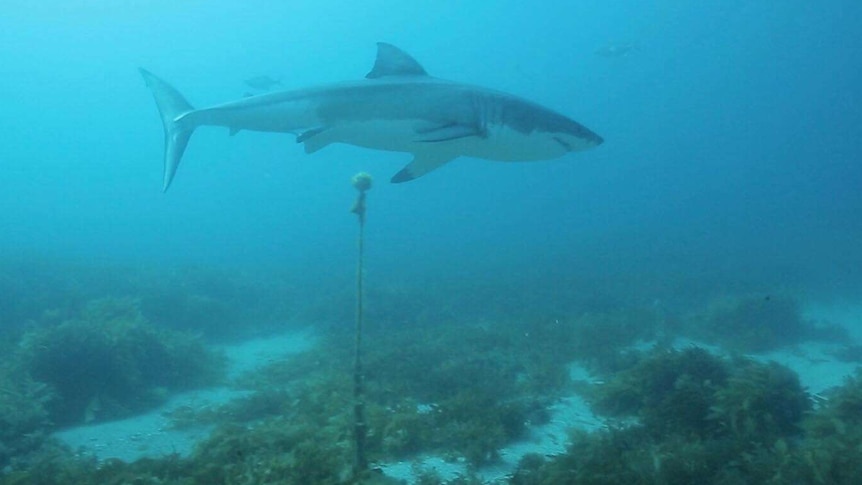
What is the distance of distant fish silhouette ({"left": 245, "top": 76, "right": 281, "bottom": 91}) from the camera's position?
26000mm

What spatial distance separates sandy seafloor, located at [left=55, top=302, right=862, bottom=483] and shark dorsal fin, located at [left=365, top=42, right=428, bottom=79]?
423 centimetres

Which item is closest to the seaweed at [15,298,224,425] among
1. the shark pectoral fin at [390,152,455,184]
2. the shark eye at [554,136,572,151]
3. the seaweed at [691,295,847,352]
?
the shark pectoral fin at [390,152,455,184]

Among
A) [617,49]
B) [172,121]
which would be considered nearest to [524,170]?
[617,49]

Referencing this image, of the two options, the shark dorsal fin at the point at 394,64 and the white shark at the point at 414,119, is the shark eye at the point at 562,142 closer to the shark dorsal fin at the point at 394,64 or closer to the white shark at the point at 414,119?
the white shark at the point at 414,119

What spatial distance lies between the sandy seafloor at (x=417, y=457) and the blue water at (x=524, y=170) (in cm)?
992

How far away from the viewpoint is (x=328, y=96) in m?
6.06

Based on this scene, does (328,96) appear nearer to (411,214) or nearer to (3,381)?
(3,381)

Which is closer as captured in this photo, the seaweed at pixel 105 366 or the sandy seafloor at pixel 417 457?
the sandy seafloor at pixel 417 457

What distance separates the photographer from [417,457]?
5.87 meters

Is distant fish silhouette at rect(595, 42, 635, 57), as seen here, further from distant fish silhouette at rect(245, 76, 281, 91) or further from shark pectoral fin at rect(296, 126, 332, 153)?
shark pectoral fin at rect(296, 126, 332, 153)

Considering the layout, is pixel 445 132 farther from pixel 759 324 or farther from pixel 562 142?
pixel 759 324

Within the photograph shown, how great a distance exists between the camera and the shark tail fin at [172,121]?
7562 millimetres

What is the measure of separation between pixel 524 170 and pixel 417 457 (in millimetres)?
107731

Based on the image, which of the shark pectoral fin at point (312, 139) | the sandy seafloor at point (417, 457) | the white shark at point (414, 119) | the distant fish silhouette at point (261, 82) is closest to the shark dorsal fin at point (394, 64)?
the white shark at point (414, 119)
